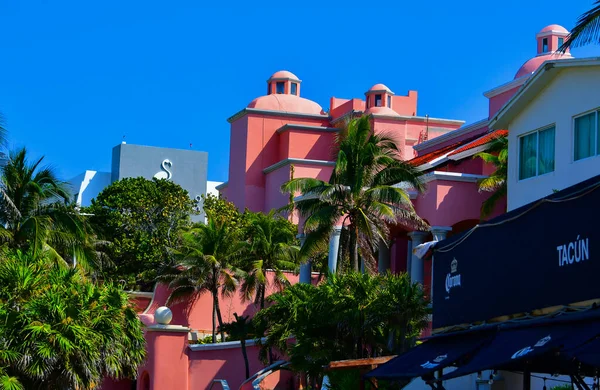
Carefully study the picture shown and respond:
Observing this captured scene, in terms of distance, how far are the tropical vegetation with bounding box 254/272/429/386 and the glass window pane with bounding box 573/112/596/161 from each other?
17.9 feet

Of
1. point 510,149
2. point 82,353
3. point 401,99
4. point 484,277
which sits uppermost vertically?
point 401,99

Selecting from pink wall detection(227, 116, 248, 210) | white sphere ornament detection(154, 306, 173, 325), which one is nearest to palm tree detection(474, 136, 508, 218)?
white sphere ornament detection(154, 306, 173, 325)

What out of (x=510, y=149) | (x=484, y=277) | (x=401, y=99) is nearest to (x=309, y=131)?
(x=401, y=99)

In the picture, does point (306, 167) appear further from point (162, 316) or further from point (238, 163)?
point (162, 316)

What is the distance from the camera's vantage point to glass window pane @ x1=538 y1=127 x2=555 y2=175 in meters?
27.7

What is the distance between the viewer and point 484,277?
16.1 metres

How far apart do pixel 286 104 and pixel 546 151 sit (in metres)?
43.3

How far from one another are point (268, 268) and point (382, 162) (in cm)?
1424

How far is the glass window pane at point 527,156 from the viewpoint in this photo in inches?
1124

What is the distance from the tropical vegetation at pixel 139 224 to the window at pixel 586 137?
27.2m

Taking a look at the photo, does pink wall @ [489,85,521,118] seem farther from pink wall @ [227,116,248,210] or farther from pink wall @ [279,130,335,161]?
pink wall @ [227,116,248,210]

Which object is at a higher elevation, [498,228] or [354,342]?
[498,228]

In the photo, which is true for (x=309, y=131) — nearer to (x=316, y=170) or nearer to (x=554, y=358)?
(x=316, y=170)

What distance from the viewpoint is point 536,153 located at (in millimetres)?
28516
